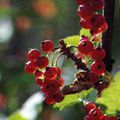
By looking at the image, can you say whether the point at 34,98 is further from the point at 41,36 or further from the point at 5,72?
the point at 41,36

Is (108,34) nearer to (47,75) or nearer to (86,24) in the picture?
(86,24)

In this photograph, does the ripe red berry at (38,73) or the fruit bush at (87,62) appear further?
the ripe red berry at (38,73)

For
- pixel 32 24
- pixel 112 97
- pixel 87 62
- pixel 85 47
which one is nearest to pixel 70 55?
pixel 85 47

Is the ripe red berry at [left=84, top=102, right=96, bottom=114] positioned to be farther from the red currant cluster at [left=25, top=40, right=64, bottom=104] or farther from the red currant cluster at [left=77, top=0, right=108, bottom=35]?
the red currant cluster at [left=77, top=0, right=108, bottom=35]

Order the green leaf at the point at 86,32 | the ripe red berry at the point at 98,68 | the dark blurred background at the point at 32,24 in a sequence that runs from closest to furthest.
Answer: the ripe red berry at the point at 98,68, the green leaf at the point at 86,32, the dark blurred background at the point at 32,24

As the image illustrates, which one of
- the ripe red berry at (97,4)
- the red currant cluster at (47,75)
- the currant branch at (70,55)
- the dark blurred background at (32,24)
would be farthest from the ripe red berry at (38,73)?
the dark blurred background at (32,24)

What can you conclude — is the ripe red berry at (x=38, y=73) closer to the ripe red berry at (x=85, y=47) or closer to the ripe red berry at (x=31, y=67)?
the ripe red berry at (x=31, y=67)
